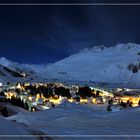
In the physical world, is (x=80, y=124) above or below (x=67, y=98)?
below

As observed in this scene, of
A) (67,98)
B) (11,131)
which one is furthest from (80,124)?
(67,98)

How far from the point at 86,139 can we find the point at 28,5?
3.10 meters

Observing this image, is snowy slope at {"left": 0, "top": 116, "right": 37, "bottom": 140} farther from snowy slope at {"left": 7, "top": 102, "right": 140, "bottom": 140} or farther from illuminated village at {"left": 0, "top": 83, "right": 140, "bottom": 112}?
illuminated village at {"left": 0, "top": 83, "right": 140, "bottom": 112}

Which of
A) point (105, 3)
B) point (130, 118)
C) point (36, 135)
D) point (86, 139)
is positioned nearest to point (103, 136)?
point (86, 139)

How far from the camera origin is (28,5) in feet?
24.3

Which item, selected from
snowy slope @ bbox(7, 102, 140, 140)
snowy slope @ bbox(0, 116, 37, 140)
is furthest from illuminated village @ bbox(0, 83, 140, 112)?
snowy slope @ bbox(0, 116, 37, 140)

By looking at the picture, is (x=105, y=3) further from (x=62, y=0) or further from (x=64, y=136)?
(x=64, y=136)

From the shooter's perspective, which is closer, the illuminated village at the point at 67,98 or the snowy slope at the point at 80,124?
the snowy slope at the point at 80,124

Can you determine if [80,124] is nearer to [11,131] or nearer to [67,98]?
[11,131]

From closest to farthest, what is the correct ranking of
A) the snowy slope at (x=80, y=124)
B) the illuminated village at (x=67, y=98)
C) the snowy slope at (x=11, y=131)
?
the snowy slope at (x=11, y=131), the snowy slope at (x=80, y=124), the illuminated village at (x=67, y=98)

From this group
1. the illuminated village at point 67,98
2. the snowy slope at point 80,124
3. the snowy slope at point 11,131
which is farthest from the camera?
the illuminated village at point 67,98

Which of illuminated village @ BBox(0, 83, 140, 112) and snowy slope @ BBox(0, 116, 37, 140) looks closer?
snowy slope @ BBox(0, 116, 37, 140)

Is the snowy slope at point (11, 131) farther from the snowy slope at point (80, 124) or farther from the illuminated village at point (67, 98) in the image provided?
the illuminated village at point (67, 98)

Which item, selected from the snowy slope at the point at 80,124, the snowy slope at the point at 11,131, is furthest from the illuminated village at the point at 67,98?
the snowy slope at the point at 11,131
